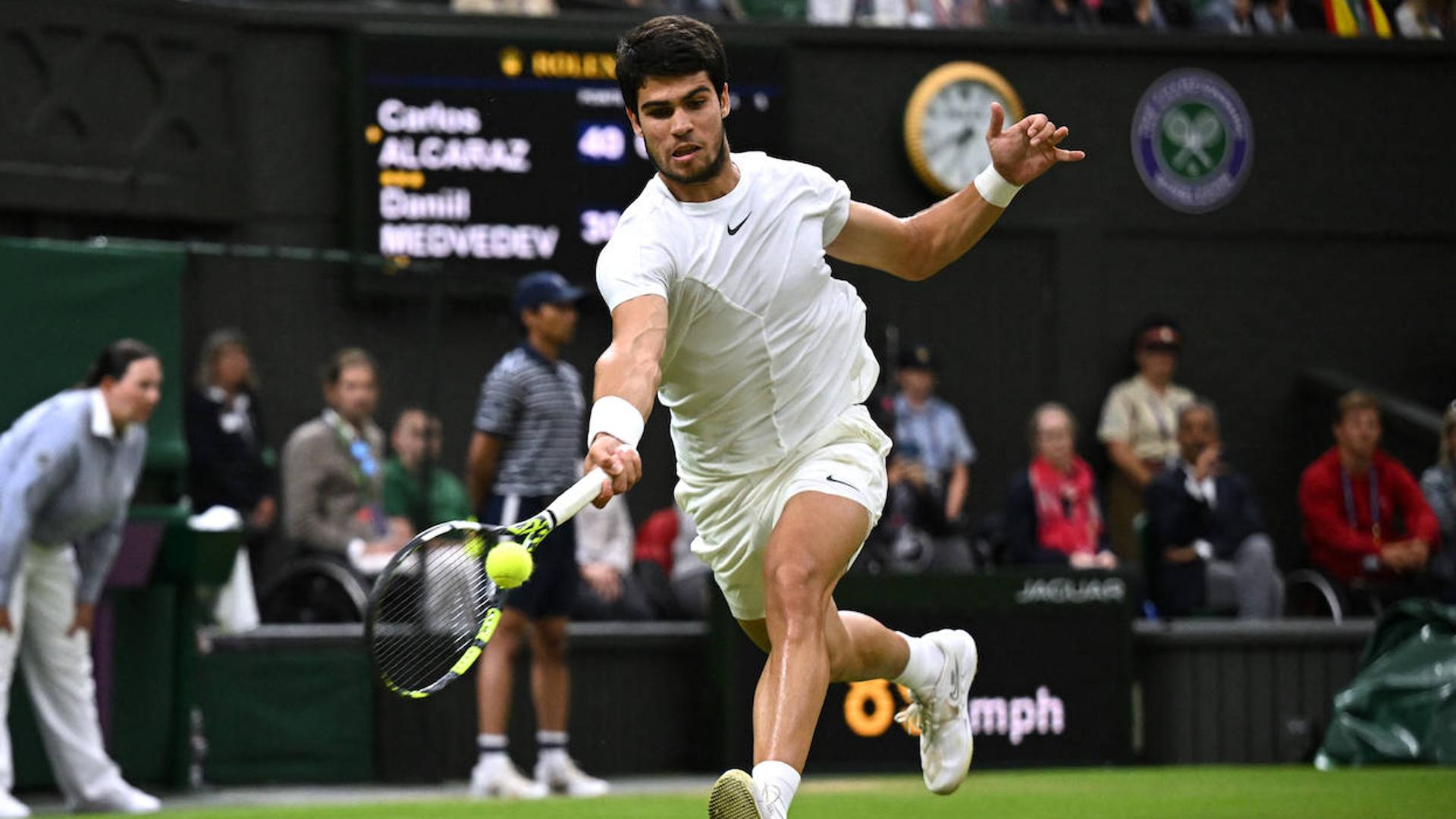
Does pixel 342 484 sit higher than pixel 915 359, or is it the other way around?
pixel 915 359

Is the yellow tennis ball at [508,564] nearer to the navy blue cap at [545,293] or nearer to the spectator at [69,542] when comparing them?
the spectator at [69,542]

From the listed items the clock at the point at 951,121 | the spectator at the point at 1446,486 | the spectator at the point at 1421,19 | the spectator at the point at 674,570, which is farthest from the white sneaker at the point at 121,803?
the spectator at the point at 1421,19

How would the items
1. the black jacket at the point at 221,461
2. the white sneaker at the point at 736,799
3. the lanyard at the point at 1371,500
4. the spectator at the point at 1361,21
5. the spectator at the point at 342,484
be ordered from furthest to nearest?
the spectator at the point at 1361,21 < the lanyard at the point at 1371,500 < the spectator at the point at 342,484 < the black jacket at the point at 221,461 < the white sneaker at the point at 736,799

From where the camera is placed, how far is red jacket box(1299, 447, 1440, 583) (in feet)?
41.5

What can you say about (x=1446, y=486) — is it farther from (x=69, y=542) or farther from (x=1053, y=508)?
(x=69, y=542)

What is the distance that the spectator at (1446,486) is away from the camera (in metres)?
12.5

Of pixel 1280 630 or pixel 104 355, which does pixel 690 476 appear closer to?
pixel 104 355

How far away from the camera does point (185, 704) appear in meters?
10.5

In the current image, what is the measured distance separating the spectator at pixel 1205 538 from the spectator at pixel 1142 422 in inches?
65.9

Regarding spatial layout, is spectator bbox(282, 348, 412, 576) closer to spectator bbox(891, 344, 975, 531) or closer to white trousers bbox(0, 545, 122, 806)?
white trousers bbox(0, 545, 122, 806)

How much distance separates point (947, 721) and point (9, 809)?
4.35 metres

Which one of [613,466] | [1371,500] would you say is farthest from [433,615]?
[1371,500]

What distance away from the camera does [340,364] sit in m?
11.4

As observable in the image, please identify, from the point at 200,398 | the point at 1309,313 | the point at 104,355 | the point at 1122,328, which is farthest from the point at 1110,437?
the point at 104,355
